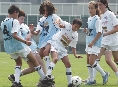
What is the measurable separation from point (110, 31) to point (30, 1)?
41.8 meters

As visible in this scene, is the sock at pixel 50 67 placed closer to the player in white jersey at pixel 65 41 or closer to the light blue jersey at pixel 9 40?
the player in white jersey at pixel 65 41

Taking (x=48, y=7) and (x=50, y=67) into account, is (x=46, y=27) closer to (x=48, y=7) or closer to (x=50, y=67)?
(x=48, y=7)

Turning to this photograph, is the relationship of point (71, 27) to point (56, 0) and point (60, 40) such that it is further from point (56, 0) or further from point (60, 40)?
point (56, 0)

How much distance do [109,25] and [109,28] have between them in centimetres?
8

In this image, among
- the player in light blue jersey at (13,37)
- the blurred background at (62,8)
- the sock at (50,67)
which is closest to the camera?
the player in light blue jersey at (13,37)

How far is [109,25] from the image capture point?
43.2 ft

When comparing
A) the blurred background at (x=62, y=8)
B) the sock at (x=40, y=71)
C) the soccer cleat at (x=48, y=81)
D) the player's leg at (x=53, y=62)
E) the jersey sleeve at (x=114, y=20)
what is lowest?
the soccer cleat at (x=48, y=81)

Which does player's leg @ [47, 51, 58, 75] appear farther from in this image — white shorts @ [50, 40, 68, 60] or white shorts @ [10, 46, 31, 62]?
white shorts @ [10, 46, 31, 62]

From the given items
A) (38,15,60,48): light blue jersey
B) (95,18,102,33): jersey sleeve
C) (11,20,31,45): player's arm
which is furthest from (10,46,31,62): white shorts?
(95,18,102,33): jersey sleeve

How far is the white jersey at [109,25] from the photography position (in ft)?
43.0

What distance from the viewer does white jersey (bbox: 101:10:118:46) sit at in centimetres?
1312

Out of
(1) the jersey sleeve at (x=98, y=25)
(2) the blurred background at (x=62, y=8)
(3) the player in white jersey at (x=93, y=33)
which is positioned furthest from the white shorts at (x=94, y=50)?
(2) the blurred background at (x=62, y=8)

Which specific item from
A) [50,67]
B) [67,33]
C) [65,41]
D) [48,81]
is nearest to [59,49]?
[65,41]

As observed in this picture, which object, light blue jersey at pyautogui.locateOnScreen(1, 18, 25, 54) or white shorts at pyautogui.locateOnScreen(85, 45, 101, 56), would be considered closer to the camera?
light blue jersey at pyautogui.locateOnScreen(1, 18, 25, 54)
